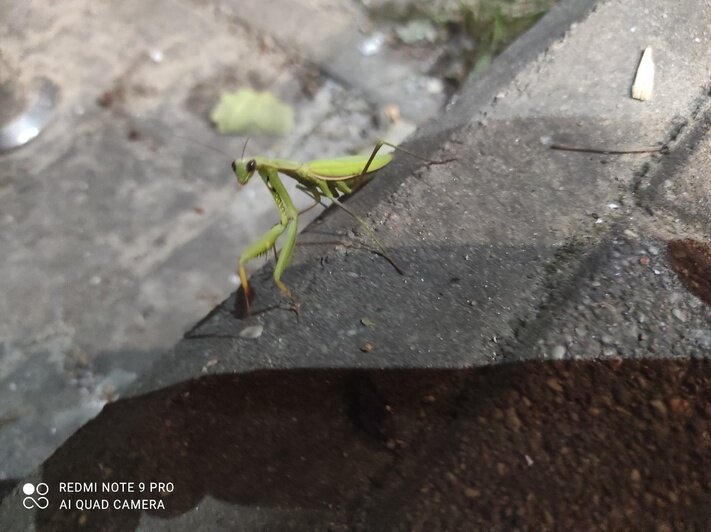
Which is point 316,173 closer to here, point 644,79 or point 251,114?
point 644,79

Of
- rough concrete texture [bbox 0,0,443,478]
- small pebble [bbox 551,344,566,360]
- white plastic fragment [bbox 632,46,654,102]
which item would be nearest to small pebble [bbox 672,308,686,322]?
small pebble [bbox 551,344,566,360]

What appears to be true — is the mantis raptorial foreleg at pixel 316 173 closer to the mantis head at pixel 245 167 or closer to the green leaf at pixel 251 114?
the mantis head at pixel 245 167

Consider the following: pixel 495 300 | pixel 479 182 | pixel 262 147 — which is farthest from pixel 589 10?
pixel 262 147

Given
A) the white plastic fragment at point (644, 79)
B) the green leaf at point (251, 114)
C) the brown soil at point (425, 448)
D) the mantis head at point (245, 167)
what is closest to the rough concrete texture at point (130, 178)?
the green leaf at point (251, 114)

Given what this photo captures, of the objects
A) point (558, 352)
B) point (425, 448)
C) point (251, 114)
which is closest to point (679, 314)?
point (558, 352)

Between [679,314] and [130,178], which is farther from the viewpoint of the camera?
[130,178]

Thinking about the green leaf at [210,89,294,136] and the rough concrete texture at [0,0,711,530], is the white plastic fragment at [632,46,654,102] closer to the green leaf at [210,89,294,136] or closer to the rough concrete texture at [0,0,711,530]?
the rough concrete texture at [0,0,711,530]
